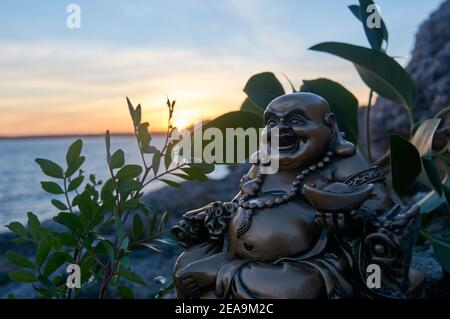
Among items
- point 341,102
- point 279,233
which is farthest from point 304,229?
point 341,102

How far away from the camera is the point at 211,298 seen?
48.8 inches

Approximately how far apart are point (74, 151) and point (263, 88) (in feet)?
2.66

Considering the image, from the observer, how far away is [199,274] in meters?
1.25

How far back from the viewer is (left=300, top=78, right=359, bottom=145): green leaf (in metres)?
2.00

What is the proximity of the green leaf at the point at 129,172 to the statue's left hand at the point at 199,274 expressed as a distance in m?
0.29

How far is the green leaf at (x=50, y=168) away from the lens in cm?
144

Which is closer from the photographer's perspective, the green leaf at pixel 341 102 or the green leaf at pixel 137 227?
the green leaf at pixel 137 227

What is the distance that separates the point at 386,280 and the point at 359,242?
0.32ft

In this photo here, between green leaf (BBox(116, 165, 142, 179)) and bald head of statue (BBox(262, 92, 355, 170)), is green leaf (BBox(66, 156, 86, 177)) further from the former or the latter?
bald head of statue (BBox(262, 92, 355, 170))

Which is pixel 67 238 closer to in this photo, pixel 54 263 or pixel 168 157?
pixel 54 263

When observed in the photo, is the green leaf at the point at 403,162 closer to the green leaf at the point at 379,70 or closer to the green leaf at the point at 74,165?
the green leaf at the point at 379,70

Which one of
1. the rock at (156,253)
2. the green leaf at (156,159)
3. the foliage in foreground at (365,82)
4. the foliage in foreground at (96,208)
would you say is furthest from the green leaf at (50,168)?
the rock at (156,253)

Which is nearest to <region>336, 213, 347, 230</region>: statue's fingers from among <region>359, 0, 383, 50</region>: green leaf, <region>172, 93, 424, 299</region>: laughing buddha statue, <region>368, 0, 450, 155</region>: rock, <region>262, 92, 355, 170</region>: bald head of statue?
<region>172, 93, 424, 299</region>: laughing buddha statue
